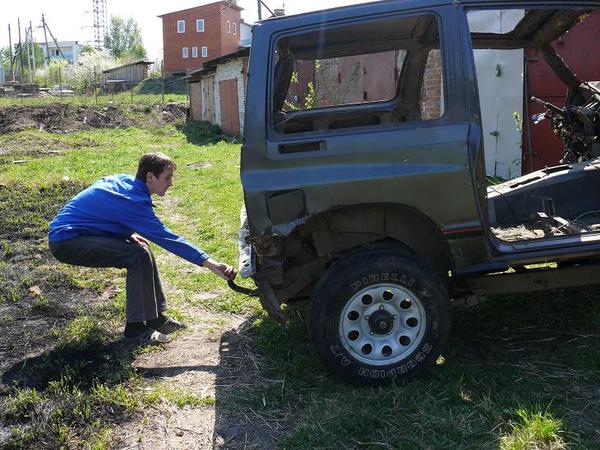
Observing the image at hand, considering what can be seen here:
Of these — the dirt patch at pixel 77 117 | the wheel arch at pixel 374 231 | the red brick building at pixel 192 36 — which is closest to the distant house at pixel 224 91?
the dirt patch at pixel 77 117

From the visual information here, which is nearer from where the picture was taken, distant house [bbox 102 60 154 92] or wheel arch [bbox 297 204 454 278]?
wheel arch [bbox 297 204 454 278]

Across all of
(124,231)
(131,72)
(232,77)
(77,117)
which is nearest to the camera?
(124,231)

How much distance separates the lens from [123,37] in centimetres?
9900

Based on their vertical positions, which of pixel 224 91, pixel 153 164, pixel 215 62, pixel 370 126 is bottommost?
pixel 153 164

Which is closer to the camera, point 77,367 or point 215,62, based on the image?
point 77,367

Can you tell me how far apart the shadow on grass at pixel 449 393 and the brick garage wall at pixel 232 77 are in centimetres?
1685

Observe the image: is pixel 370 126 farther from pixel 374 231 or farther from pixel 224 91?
pixel 224 91

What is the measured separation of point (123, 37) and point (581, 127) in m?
104

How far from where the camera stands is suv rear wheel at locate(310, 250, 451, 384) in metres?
3.54

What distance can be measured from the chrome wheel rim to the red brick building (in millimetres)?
59366

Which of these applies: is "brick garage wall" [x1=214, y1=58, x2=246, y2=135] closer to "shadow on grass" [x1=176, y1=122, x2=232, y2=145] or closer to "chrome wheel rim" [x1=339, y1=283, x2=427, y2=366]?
"shadow on grass" [x1=176, y1=122, x2=232, y2=145]

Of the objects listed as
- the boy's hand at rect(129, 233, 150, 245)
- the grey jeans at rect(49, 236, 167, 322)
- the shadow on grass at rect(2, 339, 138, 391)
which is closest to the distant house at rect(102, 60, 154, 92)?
the boy's hand at rect(129, 233, 150, 245)

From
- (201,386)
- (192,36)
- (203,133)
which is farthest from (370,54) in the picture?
(192,36)

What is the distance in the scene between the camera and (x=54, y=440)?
10.4ft
